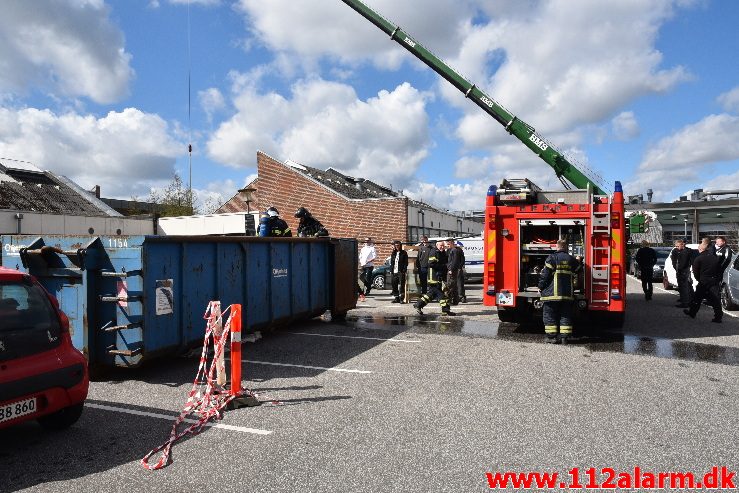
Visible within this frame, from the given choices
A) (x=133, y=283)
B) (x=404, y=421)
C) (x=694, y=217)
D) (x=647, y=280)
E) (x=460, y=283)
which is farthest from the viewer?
(x=694, y=217)

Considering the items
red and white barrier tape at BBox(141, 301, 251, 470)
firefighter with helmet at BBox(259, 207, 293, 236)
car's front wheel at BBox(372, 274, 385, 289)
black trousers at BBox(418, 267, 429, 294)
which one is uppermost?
firefighter with helmet at BBox(259, 207, 293, 236)

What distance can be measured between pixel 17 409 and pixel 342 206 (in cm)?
2611

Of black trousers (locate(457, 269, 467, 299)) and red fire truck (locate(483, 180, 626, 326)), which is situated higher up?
red fire truck (locate(483, 180, 626, 326))

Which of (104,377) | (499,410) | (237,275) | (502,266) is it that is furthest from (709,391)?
(104,377)

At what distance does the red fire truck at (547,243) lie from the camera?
9039 millimetres

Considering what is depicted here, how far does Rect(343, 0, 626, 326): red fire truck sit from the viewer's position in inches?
356

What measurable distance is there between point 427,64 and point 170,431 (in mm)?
13897

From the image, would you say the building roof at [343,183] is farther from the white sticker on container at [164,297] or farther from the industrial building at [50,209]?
the white sticker on container at [164,297]

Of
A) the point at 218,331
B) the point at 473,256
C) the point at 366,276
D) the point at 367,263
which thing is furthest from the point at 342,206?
the point at 218,331

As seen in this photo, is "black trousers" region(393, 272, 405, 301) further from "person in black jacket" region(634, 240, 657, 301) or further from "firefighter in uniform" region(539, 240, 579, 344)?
"person in black jacket" region(634, 240, 657, 301)

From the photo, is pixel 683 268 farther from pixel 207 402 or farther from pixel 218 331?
pixel 207 402

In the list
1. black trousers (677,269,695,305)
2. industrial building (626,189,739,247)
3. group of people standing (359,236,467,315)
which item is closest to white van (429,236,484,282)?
group of people standing (359,236,467,315)

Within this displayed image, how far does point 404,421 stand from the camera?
16.1 ft

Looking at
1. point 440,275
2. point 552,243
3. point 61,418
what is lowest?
point 61,418
